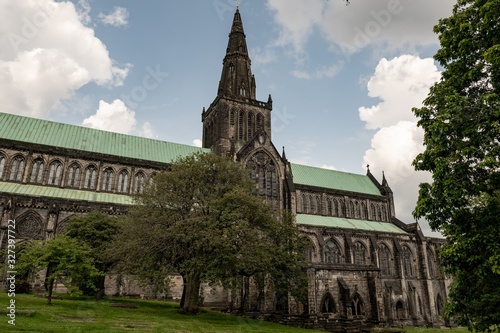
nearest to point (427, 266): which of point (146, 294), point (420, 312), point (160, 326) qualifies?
point (420, 312)

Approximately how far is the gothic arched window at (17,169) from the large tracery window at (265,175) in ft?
80.6

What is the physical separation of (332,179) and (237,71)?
2270 cm

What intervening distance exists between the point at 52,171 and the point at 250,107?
2665cm

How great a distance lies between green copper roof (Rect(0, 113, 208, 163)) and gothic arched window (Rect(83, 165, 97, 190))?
2431 millimetres

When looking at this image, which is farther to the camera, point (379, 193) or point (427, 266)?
point (379, 193)

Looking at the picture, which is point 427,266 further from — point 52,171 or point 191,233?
point 52,171

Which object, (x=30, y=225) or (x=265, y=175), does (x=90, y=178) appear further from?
(x=265, y=175)

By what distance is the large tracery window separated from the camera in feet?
148

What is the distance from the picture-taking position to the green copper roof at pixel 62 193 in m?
34.8

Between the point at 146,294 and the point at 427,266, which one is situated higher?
the point at 427,266

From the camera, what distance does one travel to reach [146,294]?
34312 mm

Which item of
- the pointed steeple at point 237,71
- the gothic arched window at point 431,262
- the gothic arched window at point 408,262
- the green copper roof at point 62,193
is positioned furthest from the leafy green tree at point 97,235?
the gothic arched window at point 431,262

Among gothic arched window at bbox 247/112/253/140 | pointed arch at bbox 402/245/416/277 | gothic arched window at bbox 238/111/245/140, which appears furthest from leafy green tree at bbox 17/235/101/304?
pointed arch at bbox 402/245/416/277

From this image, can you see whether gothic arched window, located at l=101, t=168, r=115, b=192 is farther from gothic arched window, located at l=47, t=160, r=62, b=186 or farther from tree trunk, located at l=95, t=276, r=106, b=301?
tree trunk, located at l=95, t=276, r=106, b=301
